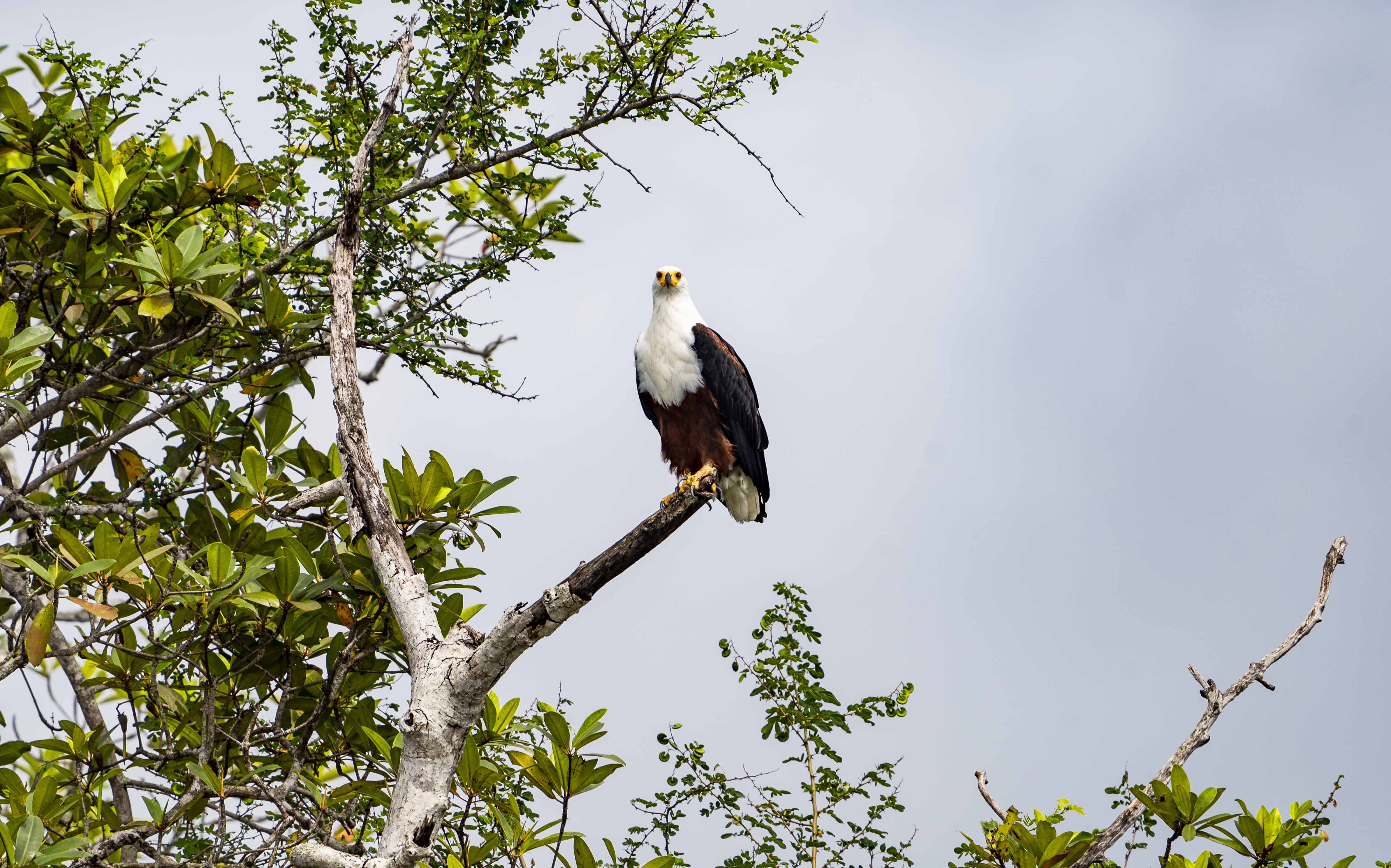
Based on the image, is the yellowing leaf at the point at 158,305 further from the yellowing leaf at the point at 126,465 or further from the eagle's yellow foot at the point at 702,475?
the eagle's yellow foot at the point at 702,475

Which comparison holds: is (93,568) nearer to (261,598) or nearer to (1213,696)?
(261,598)

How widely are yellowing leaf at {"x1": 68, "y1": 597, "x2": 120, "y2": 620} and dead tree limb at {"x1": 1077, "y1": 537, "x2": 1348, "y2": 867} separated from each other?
330 cm

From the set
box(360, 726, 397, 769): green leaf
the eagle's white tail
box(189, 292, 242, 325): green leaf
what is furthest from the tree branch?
the eagle's white tail

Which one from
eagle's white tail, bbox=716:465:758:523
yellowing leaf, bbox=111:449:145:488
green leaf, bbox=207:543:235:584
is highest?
yellowing leaf, bbox=111:449:145:488

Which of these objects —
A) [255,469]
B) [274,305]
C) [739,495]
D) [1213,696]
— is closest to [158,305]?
[274,305]

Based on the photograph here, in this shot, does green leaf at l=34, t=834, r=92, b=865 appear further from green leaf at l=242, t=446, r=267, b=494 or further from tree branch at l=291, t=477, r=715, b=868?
green leaf at l=242, t=446, r=267, b=494

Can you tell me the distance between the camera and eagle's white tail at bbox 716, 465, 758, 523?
582 cm

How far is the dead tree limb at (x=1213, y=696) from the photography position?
13.0 feet

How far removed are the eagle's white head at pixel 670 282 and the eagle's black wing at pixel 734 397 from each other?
35 centimetres

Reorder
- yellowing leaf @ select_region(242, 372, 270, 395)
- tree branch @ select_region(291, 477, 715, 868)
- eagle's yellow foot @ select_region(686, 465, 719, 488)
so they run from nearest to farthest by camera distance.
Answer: tree branch @ select_region(291, 477, 715, 868)
yellowing leaf @ select_region(242, 372, 270, 395)
eagle's yellow foot @ select_region(686, 465, 719, 488)

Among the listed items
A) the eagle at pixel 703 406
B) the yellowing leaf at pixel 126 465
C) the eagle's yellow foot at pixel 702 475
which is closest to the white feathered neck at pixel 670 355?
the eagle at pixel 703 406

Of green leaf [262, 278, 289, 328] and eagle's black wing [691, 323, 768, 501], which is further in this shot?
eagle's black wing [691, 323, 768, 501]

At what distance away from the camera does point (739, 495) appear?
5.89m

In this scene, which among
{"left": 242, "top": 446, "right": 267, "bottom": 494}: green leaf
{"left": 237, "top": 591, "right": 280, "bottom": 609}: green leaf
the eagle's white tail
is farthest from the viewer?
the eagle's white tail
